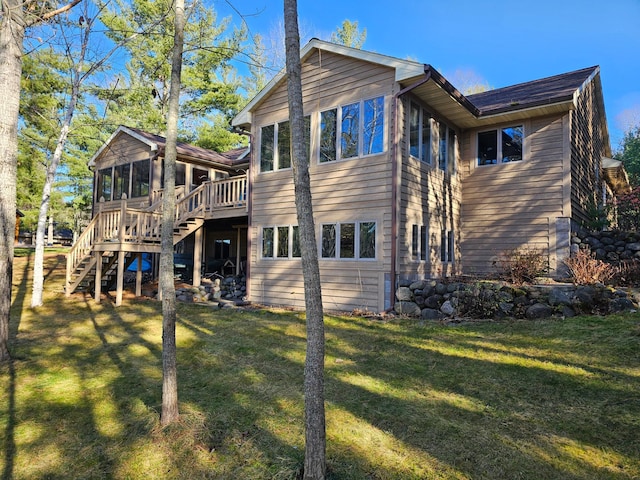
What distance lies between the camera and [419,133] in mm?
10594

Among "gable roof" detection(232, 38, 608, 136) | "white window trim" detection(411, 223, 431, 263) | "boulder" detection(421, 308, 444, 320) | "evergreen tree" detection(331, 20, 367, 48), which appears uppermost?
"evergreen tree" detection(331, 20, 367, 48)

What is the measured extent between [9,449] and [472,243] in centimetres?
1184

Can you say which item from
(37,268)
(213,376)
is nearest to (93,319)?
(37,268)

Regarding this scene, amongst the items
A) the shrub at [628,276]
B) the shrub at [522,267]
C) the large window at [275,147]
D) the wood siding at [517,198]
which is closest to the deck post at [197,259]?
the large window at [275,147]

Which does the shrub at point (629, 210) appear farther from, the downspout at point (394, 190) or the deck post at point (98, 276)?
the deck post at point (98, 276)

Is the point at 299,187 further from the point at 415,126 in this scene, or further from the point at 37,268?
the point at 37,268

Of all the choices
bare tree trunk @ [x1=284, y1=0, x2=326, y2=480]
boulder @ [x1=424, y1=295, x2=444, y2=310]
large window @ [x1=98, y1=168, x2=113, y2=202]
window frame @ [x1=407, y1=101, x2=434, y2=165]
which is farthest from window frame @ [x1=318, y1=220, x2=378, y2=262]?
large window @ [x1=98, y1=168, x2=113, y2=202]

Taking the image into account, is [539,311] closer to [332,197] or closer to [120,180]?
[332,197]

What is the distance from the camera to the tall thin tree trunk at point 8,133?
6133 millimetres

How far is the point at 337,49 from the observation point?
34.1 feet

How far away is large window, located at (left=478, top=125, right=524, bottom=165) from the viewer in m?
11.8

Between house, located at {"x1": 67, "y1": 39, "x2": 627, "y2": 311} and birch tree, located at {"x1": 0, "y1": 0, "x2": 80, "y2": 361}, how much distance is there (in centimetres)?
606

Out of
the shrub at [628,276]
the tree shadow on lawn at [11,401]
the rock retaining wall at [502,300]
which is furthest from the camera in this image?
the shrub at [628,276]

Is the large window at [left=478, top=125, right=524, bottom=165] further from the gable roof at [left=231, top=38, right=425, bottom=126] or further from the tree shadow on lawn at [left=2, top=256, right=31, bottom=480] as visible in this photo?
the tree shadow on lawn at [left=2, top=256, right=31, bottom=480]
